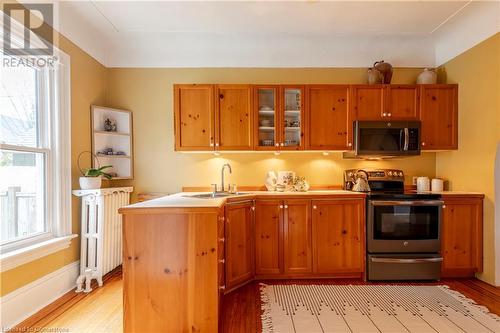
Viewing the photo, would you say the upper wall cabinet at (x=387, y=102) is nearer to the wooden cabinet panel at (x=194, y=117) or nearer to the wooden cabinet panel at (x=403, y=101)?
the wooden cabinet panel at (x=403, y=101)

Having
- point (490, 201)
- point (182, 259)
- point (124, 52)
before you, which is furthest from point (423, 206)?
point (124, 52)

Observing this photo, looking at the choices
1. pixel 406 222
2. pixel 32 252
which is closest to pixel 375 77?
pixel 406 222

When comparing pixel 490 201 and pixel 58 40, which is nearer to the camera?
pixel 58 40

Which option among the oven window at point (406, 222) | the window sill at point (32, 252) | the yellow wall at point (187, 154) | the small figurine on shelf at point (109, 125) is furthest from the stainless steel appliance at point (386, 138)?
the window sill at point (32, 252)

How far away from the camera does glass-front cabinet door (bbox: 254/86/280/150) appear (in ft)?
9.82

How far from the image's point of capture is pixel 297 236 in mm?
2730

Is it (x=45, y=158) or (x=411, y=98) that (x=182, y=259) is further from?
(x=411, y=98)

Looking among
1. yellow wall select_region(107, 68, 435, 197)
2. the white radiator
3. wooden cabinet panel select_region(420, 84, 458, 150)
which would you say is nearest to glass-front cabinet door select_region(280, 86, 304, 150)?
yellow wall select_region(107, 68, 435, 197)

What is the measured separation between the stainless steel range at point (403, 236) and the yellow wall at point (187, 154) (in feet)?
2.24

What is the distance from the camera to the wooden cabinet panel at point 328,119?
3.00m

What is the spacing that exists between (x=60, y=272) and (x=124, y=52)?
8.32 ft

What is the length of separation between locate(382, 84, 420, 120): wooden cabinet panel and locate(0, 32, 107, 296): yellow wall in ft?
11.1

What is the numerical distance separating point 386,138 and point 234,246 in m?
2.07

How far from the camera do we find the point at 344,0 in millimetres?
2430
